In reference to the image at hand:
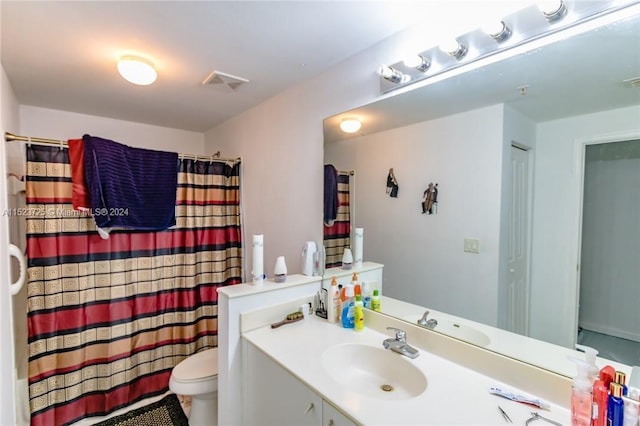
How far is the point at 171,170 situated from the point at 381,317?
1825 mm

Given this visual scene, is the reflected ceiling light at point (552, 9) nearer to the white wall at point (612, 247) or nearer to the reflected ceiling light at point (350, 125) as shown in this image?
the white wall at point (612, 247)

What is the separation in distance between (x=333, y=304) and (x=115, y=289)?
5.16 ft

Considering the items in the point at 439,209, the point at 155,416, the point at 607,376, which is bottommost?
the point at 155,416

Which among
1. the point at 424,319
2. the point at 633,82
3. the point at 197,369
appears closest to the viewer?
the point at 633,82

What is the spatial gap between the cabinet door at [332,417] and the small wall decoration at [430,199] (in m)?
0.88

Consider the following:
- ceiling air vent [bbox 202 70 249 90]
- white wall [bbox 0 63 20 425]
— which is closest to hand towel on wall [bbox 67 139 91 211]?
white wall [bbox 0 63 20 425]

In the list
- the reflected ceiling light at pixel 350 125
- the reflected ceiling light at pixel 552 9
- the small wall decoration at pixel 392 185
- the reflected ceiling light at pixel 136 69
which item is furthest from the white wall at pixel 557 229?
the reflected ceiling light at pixel 136 69

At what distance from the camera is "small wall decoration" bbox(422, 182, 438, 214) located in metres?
1.33

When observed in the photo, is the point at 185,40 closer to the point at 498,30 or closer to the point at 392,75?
the point at 392,75

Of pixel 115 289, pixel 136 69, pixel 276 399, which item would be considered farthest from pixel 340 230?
pixel 115 289

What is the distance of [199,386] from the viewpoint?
1.71m

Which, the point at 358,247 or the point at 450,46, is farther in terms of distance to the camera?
the point at 358,247

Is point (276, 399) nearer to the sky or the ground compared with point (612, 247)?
nearer to the ground

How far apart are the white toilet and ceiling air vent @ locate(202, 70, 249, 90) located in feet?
5.88
